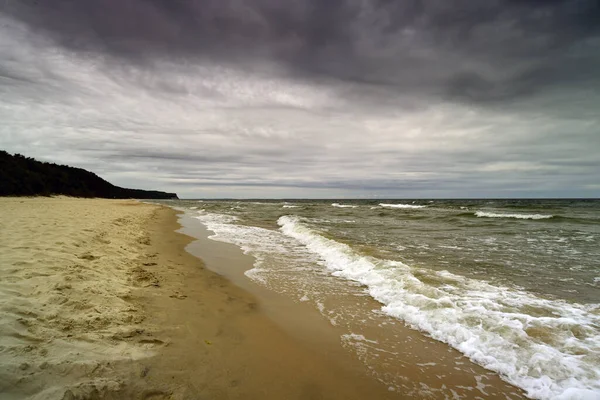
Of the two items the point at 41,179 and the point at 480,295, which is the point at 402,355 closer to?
the point at 480,295

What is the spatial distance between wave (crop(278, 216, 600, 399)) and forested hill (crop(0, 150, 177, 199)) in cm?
4535

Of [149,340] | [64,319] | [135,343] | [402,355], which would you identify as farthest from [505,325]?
[64,319]

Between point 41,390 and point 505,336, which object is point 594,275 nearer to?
point 505,336

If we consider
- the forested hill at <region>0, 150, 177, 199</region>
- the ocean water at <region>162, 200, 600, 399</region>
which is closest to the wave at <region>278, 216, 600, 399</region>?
the ocean water at <region>162, 200, 600, 399</region>

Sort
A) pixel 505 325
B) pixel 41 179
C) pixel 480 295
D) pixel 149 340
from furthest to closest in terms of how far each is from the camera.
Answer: pixel 41 179
pixel 480 295
pixel 505 325
pixel 149 340

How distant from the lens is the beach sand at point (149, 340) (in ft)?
9.07

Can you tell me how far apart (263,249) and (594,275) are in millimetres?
10320

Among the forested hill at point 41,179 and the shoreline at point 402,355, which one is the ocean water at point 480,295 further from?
the forested hill at point 41,179

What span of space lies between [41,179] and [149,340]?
50298 millimetres

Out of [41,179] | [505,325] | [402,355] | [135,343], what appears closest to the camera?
[135,343]

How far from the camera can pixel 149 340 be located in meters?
3.76

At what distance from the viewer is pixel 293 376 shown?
139 inches

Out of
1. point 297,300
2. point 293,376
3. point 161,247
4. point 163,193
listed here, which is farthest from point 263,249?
point 163,193

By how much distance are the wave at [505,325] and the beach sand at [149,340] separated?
0.43 meters
